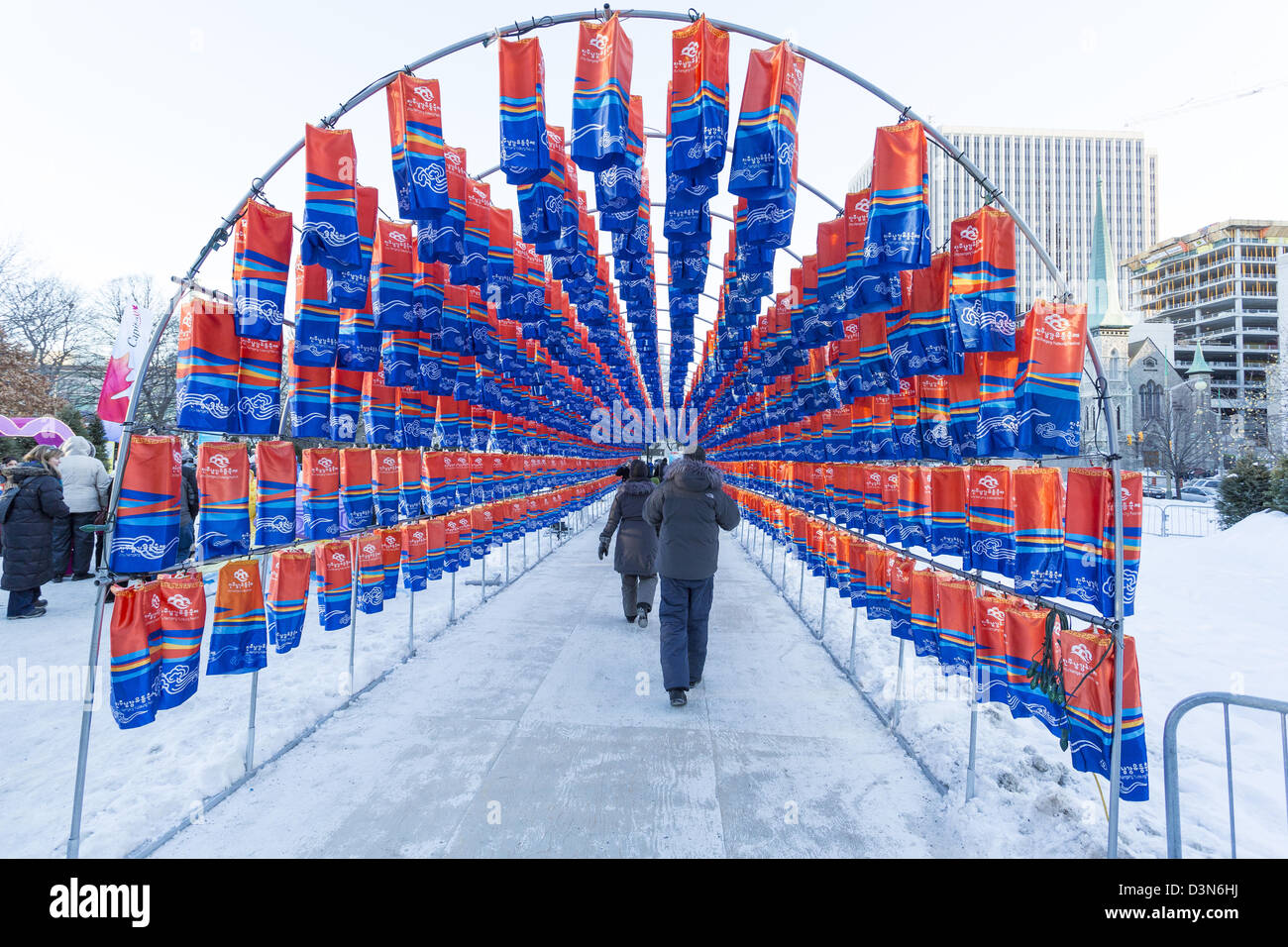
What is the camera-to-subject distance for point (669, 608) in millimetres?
4824

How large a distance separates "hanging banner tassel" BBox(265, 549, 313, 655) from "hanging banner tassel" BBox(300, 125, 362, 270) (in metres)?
1.78

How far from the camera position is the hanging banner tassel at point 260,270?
306cm

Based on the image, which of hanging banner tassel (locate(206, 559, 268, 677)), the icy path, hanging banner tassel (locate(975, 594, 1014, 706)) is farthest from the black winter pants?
hanging banner tassel (locate(206, 559, 268, 677))

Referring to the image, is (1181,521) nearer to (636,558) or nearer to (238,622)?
(636,558)

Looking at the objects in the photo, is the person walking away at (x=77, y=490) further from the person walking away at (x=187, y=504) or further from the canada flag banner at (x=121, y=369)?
the person walking away at (x=187, y=504)

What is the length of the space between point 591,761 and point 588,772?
14cm

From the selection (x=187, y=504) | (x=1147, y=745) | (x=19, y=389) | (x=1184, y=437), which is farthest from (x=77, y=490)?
(x=1184, y=437)

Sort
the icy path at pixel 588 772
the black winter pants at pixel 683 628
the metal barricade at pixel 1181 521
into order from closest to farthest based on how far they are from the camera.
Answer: the icy path at pixel 588 772, the black winter pants at pixel 683 628, the metal barricade at pixel 1181 521

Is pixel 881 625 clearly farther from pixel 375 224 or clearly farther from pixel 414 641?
pixel 375 224

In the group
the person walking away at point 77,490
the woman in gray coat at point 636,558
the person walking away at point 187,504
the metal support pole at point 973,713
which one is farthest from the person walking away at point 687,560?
the person walking away at point 77,490

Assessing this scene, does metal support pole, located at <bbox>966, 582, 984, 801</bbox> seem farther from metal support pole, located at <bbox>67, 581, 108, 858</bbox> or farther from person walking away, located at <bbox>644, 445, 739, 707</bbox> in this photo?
metal support pole, located at <bbox>67, 581, 108, 858</bbox>

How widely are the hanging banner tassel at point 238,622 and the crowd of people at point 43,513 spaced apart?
437 centimetres

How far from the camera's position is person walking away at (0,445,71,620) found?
6.79 meters
